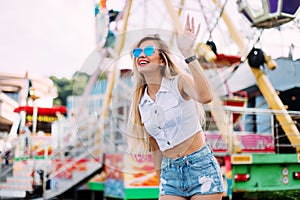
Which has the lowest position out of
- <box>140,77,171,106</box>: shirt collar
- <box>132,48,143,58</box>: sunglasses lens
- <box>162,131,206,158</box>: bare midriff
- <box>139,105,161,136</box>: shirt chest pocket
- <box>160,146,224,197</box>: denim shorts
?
<box>160,146,224,197</box>: denim shorts

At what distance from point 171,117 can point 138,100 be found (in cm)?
17

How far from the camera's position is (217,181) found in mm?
1555

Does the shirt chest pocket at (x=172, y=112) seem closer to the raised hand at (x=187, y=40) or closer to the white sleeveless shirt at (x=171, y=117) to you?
the white sleeveless shirt at (x=171, y=117)

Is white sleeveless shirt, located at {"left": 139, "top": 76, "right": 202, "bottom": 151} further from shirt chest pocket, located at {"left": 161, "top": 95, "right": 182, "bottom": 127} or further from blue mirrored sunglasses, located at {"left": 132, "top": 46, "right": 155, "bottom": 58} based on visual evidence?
blue mirrored sunglasses, located at {"left": 132, "top": 46, "right": 155, "bottom": 58}

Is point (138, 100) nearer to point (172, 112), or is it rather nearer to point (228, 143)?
point (172, 112)

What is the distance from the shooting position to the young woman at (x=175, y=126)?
5.05 ft

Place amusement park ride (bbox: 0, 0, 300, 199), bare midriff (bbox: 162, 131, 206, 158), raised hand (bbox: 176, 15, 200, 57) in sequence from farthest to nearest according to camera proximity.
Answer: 1. amusement park ride (bbox: 0, 0, 300, 199)
2. bare midriff (bbox: 162, 131, 206, 158)
3. raised hand (bbox: 176, 15, 200, 57)

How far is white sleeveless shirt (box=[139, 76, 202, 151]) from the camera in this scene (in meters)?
1.55

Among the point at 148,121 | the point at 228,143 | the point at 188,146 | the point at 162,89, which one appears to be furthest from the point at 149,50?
the point at 228,143

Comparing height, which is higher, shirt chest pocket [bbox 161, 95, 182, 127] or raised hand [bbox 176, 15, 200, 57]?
raised hand [bbox 176, 15, 200, 57]

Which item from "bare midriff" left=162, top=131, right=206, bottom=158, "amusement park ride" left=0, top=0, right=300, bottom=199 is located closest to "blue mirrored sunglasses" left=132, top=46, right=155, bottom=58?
"bare midriff" left=162, top=131, right=206, bottom=158

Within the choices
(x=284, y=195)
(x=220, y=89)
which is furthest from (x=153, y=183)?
(x=220, y=89)

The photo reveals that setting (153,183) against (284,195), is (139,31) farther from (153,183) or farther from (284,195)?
(284,195)

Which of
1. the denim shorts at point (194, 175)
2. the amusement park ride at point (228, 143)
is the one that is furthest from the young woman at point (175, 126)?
the amusement park ride at point (228, 143)
